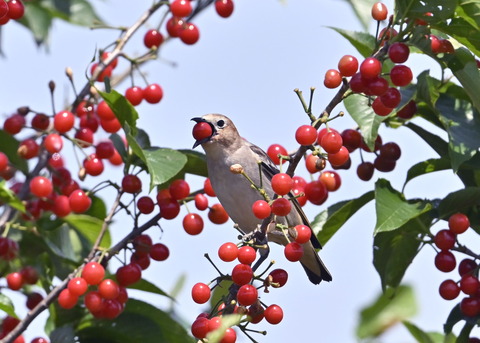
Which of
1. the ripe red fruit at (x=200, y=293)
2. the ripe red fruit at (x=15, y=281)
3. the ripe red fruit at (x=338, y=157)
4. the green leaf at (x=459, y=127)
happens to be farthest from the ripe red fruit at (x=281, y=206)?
the ripe red fruit at (x=15, y=281)

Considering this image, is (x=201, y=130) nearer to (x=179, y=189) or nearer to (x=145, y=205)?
(x=179, y=189)

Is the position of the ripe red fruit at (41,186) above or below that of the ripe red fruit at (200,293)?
above

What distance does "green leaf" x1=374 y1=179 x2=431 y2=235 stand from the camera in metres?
4.41

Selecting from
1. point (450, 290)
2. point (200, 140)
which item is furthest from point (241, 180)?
point (450, 290)

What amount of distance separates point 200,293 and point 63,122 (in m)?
1.86

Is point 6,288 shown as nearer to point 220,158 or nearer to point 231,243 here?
point 220,158

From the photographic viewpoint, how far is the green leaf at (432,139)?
505 cm

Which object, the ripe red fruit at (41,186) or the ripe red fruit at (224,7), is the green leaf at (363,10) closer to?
the ripe red fruit at (224,7)

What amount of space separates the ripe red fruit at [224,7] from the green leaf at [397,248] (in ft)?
6.35

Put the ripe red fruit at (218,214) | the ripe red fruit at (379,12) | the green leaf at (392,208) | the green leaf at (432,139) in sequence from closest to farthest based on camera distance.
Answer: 1. the ripe red fruit at (379,12)
2. the green leaf at (392,208)
3. the green leaf at (432,139)
4. the ripe red fruit at (218,214)

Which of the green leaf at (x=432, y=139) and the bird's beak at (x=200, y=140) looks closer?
the green leaf at (x=432, y=139)

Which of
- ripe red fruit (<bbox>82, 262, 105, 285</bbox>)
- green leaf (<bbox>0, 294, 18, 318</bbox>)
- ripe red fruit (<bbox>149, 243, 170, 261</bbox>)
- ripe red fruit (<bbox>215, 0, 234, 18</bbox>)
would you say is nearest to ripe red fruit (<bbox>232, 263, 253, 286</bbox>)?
ripe red fruit (<bbox>82, 262, 105, 285</bbox>)

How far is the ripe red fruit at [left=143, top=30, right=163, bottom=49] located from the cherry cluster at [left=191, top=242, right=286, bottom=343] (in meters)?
2.24

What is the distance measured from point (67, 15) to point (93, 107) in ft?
4.65
